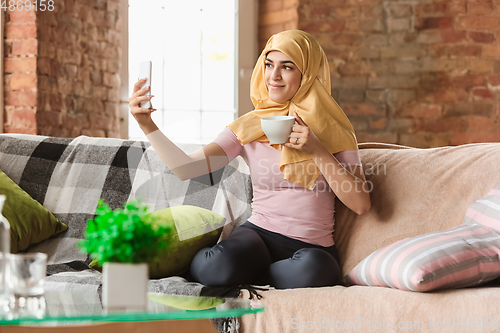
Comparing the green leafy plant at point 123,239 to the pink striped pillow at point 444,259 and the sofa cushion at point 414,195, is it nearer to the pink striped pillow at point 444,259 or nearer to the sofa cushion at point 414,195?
the pink striped pillow at point 444,259

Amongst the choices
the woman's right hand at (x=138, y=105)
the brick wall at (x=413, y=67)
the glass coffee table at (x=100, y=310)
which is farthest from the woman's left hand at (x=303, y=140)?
the brick wall at (x=413, y=67)

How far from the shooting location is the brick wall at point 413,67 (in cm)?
277

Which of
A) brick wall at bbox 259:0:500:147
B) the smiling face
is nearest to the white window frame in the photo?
brick wall at bbox 259:0:500:147

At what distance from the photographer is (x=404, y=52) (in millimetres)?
2791

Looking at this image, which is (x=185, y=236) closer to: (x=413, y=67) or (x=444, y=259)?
(x=444, y=259)

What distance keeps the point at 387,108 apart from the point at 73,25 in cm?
176

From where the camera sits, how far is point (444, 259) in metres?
1.20

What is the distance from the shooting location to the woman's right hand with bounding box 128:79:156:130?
130 cm

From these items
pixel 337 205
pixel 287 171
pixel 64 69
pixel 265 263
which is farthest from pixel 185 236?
pixel 64 69

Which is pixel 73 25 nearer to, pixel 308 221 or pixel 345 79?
pixel 345 79

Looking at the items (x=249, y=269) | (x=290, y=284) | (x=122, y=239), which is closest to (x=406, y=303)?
(x=290, y=284)

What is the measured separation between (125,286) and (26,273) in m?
0.18

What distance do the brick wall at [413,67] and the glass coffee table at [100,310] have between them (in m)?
2.08

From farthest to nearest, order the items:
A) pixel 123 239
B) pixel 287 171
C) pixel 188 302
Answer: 1. pixel 287 171
2. pixel 188 302
3. pixel 123 239
